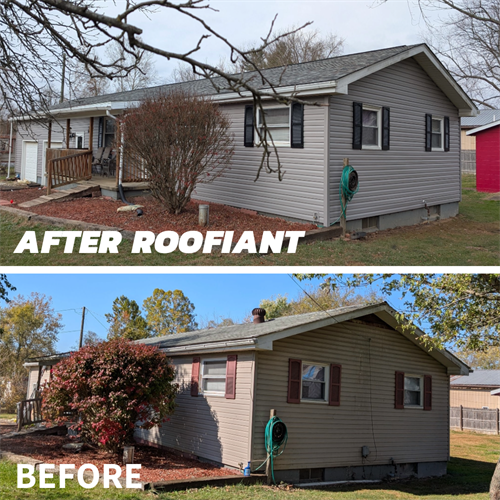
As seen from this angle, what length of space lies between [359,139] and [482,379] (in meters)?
24.1

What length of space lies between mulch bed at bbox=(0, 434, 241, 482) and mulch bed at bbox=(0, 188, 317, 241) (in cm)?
474

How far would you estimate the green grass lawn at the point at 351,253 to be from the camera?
11.3 m

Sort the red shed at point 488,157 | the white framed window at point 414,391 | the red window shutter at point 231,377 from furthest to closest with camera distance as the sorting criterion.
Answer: the red shed at point 488,157 < the white framed window at point 414,391 < the red window shutter at point 231,377

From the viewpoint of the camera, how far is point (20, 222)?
47.9 feet

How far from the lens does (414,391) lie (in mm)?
14062

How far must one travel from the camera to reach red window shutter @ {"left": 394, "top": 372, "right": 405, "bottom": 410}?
1323cm

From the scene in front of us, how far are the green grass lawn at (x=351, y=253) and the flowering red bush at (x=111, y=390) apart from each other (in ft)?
5.79

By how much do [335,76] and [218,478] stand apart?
8964 mm

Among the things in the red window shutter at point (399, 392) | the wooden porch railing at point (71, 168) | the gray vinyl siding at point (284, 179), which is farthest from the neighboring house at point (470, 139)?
the red window shutter at point (399, 392)

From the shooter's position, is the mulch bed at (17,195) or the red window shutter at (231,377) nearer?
the red window shutter at (231,377)

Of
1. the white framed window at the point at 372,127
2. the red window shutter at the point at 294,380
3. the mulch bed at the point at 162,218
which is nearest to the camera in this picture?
the red window shutter at the point at 294,380

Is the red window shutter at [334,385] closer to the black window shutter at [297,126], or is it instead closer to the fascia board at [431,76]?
the black window shutter at [297,126]

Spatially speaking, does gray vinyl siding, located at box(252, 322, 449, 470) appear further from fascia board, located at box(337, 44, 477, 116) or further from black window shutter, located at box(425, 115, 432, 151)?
black window shutter, located at box(425, 115, 432, 151)

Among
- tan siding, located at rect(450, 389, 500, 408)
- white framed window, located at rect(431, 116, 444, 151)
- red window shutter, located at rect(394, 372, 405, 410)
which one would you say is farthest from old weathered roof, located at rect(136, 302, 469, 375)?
tan siding, located at rect(450, 389, 500, 408)
